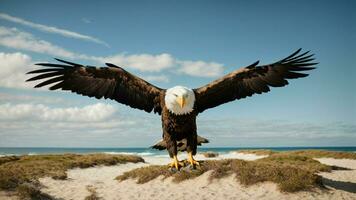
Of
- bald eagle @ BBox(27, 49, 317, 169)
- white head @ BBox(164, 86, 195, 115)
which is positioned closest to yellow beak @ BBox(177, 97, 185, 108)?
white head @ BBox(164, 86, 195, 115)

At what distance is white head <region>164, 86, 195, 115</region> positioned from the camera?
711 centimetres

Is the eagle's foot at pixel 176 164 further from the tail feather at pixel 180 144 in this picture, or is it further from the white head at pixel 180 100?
the white head at pixel 180 100

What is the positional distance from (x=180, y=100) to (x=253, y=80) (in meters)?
2.59

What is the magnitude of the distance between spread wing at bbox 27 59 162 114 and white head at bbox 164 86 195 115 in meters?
1.07

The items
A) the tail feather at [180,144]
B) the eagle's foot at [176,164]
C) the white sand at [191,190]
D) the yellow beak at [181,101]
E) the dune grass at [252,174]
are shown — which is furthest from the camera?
the dune grass at [252,174]

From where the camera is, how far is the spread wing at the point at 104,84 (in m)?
8.45

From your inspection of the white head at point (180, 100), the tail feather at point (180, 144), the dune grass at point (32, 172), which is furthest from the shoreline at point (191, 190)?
the white head at point (180, 100)

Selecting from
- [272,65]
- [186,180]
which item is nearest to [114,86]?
[272,65]

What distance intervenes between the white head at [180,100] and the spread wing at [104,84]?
1.07 m

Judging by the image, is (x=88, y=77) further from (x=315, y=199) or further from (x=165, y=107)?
(x=315, y=199)

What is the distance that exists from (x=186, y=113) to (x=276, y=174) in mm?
6286

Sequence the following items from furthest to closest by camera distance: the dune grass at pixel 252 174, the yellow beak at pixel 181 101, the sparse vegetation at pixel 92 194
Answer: the sparse vegetation at pixel 92 194, the dune grass at pixel 252 174, the yellow beak at pixel 181 101

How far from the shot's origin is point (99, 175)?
19484 millimetres

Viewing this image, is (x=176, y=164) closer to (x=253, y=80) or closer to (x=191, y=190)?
(x=253, y=80)
